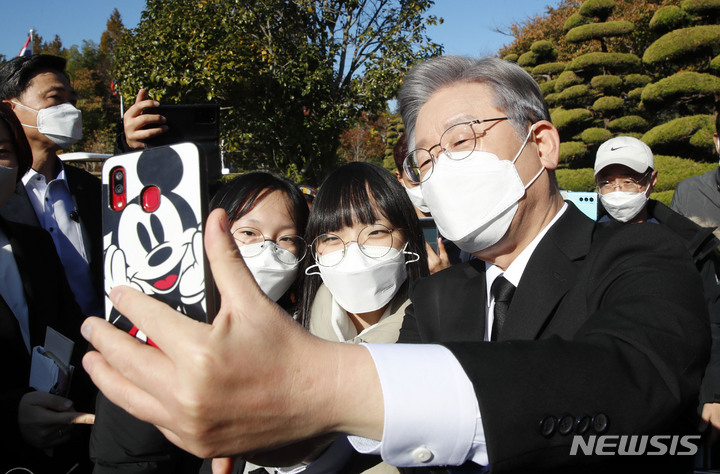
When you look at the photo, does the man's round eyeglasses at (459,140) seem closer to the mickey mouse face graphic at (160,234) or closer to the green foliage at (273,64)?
the mickey mouse face graphic at (160,234)

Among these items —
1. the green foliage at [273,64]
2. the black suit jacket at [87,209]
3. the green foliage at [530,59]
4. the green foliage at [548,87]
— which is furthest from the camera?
the green foliage at [530,59]

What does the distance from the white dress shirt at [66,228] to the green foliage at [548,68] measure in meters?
16.5

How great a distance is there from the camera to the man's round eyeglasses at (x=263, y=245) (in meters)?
2.13

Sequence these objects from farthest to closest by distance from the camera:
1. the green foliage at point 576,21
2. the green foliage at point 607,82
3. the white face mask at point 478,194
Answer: the green foliage at point 576,21
the green foliage at point 607,82
the white face mask at point 478,194

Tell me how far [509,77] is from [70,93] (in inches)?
119

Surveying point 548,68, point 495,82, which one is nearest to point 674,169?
point 548,68

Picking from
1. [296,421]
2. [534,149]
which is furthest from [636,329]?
[534,149]

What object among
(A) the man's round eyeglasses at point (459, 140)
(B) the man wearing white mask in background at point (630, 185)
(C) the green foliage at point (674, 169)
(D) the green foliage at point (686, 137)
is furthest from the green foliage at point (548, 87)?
(A) the man's round eyeglasses at point (459, 140)

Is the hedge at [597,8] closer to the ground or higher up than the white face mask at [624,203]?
higher up

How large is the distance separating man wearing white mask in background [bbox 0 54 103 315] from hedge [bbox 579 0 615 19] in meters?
15.2

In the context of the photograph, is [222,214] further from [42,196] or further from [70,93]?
[70,93]

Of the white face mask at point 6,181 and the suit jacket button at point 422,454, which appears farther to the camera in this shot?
the white face mask at point 6,181

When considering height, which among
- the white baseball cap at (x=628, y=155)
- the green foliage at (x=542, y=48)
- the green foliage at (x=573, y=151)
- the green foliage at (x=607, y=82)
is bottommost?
the white baseball cap at (x=628, y=155)

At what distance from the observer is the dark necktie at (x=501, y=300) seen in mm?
1441
